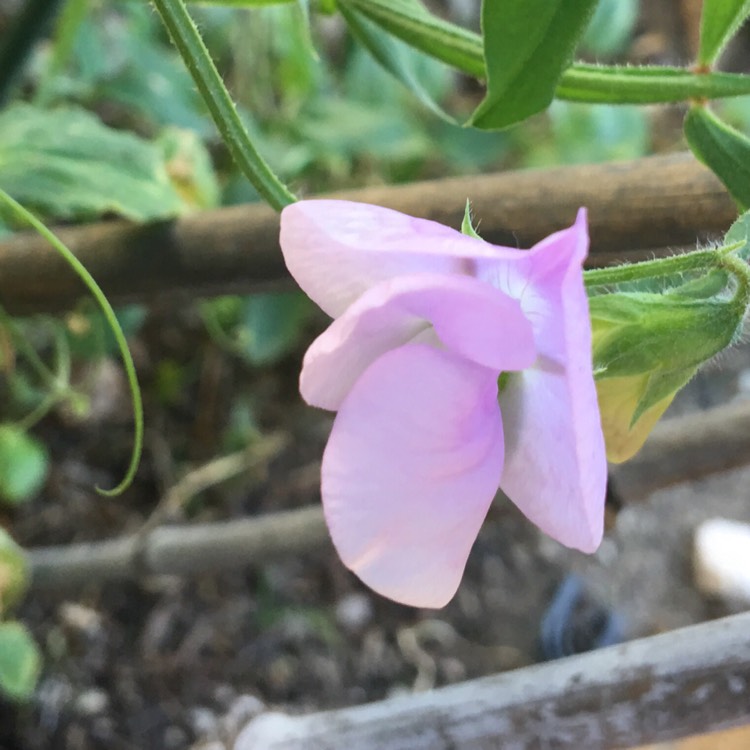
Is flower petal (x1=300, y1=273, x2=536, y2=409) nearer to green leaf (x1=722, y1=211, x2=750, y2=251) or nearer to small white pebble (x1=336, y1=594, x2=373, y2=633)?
green leaf (x1=722, y1=211, x2=750, y2=251)

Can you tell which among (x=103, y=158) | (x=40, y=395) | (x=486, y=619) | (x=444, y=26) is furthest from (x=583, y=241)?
(x=486, y=619)

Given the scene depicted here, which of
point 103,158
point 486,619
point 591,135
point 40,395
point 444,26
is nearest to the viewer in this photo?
point 444,26

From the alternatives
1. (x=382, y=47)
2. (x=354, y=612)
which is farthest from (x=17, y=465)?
(x=382, y=47)

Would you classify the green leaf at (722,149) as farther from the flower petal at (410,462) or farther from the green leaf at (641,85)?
the flower petal at (410,462)

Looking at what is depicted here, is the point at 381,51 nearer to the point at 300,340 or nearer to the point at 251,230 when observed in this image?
the point at 251,230

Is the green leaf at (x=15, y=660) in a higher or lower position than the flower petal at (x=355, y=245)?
lower

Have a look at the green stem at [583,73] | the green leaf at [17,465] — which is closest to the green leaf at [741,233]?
the green stem at [583,73]
